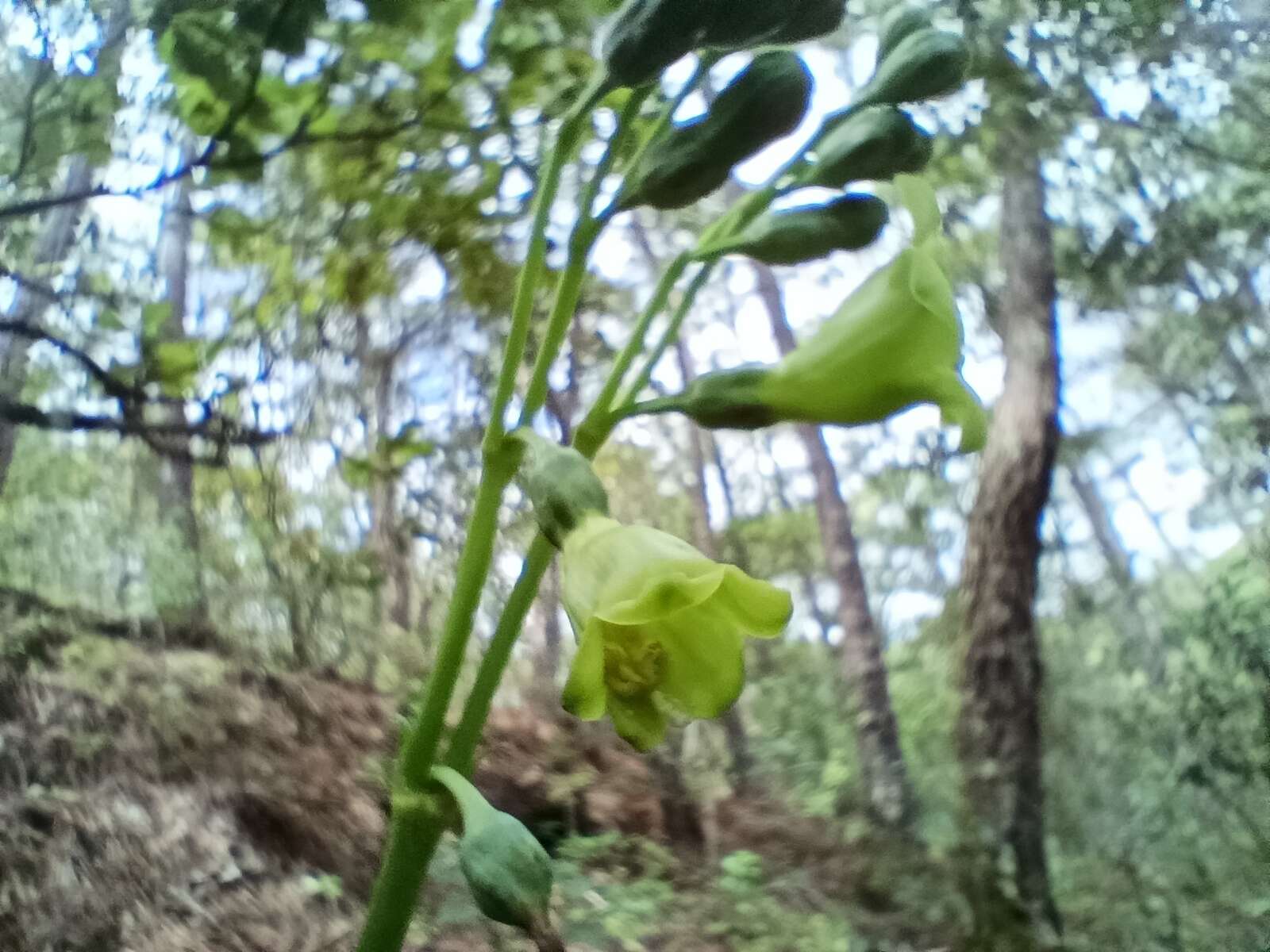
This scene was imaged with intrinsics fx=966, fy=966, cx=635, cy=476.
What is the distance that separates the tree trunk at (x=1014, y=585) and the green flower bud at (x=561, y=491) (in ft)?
1.53

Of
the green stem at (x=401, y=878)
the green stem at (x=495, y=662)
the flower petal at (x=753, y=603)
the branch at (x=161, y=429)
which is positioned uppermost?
the branch at (x=161, y=429)

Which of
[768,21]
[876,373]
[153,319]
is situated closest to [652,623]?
[876,373]

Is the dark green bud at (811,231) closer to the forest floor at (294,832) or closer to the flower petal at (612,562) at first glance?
the flower petal at (612,562)

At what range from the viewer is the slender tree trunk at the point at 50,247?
0.58m

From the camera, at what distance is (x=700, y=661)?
379 millimetres

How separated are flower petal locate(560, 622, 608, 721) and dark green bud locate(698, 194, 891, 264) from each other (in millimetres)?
188

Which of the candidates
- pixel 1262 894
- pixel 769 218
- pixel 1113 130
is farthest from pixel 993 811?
pixel 1113 130

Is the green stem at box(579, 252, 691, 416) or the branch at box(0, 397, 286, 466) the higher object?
the branch at box(0, 397, 286, 466)

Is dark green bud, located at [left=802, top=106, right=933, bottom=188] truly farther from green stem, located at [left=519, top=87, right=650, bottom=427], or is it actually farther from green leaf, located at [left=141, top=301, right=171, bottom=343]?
green leaf, located at [left=141, top=301, right=171, bottom=343]

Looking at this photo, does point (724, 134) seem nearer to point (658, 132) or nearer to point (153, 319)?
point (658, 132)

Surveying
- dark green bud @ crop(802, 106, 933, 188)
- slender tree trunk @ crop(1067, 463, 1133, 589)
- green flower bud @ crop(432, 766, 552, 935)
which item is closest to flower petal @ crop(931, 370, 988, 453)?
dark green bud @ crop(802, 106, 933, 188)

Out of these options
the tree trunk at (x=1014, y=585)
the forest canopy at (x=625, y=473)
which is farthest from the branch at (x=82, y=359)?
the tree trunk at (x=1014, y=585)

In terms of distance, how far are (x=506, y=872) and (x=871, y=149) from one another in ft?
1.07

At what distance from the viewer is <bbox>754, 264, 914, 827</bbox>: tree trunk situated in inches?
26.2
